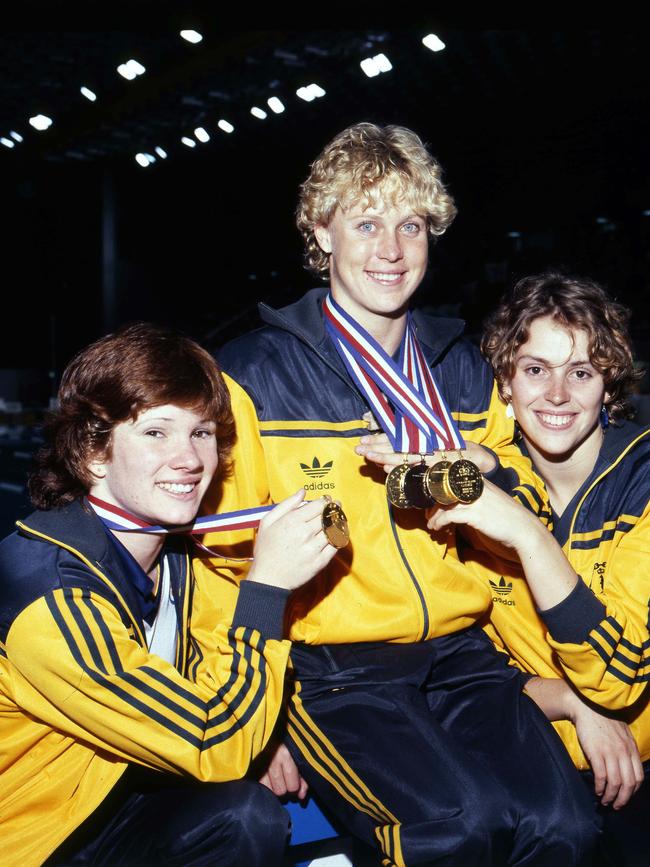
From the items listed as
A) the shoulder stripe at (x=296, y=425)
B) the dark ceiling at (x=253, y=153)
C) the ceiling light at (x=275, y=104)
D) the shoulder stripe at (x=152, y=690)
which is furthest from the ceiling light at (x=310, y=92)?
the shoulder stripe at (x=152, y=690)

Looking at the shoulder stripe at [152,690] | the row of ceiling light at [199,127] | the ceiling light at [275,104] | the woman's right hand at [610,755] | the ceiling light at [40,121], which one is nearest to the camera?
the shoulder stripe at [152,690]

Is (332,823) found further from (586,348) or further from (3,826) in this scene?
(586,348)

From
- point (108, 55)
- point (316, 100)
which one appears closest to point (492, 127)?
point (316, 100)

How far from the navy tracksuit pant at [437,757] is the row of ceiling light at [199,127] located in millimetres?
4898

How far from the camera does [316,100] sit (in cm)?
925

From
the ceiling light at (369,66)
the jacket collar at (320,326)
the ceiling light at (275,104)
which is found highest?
the ceiling light at (275,104)

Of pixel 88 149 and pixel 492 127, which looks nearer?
pixel 492 127

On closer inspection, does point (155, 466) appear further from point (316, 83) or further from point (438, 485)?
point (316, 83)

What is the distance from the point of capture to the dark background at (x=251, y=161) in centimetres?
760

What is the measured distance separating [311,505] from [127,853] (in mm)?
692

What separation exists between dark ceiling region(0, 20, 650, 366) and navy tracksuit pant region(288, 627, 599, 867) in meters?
3.09

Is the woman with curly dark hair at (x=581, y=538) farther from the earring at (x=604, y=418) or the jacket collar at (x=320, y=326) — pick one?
the jacket collar at (x=320, y=326)

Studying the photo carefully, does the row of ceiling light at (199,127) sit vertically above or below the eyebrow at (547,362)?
above

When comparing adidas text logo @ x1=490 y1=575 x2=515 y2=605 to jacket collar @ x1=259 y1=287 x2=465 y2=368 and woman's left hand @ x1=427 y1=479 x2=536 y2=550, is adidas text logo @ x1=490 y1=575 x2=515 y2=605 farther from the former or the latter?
jacket collar @ x1=259 y1=287 x2=465 y2=368
